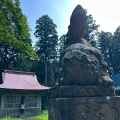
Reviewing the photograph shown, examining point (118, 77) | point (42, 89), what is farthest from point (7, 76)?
point (118, 77)

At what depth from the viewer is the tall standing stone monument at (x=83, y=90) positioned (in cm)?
406

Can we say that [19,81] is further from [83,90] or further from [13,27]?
[83,90]

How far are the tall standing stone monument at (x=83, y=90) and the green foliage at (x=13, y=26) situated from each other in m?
10.6

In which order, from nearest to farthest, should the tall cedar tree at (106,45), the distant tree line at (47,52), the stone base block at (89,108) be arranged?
the stone base block at (89,108)
the distant tree line at (47,52)
the tall cedar tree at (106,45)

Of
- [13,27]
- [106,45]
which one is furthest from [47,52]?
[13,27]

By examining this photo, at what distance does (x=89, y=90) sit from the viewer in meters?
4.20

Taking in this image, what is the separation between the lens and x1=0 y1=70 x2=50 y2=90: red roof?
64.4 feet

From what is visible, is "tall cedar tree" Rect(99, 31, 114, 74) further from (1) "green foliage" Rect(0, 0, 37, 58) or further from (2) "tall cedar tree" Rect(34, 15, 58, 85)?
(1) "green foliage" Rect(0, 0, 37, 58)

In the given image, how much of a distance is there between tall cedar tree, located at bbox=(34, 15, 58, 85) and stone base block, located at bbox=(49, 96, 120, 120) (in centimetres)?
2991

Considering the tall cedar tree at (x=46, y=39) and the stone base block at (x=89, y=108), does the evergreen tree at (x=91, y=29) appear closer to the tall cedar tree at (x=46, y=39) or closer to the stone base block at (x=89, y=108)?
the tall cedar tree at (x=46, y=39)

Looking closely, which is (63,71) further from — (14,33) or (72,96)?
(14,33)

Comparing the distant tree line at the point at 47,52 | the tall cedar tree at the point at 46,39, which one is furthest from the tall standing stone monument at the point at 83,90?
the tall cedar tree at the point at 46,39

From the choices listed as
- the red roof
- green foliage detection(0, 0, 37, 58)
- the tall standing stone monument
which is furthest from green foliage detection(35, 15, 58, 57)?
the tall standing stone monument

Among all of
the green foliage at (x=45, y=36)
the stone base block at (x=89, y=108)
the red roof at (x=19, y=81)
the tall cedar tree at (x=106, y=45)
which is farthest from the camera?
the tall cedar tree at (x=106, y=45)
